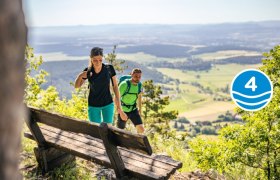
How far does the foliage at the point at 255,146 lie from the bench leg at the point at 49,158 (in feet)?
10.5

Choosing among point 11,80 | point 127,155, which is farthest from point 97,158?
point 11,80

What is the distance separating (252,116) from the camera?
718 centimetres

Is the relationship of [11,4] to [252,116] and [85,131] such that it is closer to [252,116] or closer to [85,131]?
[85,131]

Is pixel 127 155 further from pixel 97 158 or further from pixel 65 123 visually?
pixel 65 123

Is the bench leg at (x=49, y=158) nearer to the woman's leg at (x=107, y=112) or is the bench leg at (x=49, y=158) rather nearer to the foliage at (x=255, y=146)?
the woman's leg at (x=107, y=112)

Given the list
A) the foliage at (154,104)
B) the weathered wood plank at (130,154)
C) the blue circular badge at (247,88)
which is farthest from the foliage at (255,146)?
the foliage at (154,104)

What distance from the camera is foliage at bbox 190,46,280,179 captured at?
21.9 ft

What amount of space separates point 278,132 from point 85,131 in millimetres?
4426

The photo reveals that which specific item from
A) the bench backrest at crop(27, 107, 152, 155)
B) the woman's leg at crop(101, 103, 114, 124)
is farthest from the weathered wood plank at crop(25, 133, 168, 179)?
the woman's leg at crop(101, 103, 114, 124)

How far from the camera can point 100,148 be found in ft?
15.7

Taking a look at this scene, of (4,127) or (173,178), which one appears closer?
(4,127)

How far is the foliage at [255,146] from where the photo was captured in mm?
6672

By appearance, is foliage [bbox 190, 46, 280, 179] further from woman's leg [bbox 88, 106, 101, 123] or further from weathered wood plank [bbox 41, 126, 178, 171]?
weathered wood plank [bbox 41, 126, 178, 171]

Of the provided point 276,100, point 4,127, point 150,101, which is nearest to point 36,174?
point 4,127
